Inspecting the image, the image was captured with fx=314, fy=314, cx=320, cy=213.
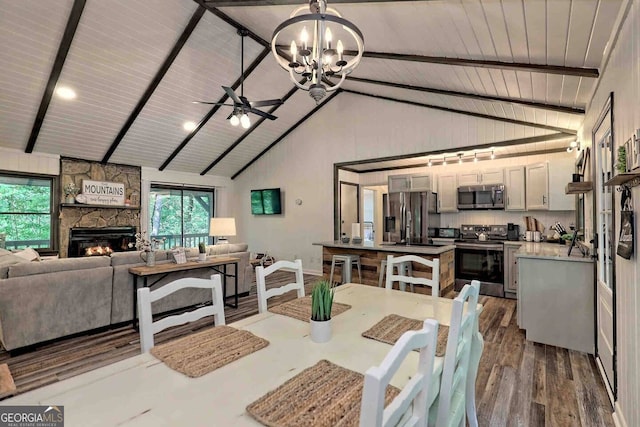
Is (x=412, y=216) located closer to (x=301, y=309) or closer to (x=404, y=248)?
(x=404, y=248)

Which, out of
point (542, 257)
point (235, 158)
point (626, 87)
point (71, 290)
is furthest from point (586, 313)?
point (235, 158)

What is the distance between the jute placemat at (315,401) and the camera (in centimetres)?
87

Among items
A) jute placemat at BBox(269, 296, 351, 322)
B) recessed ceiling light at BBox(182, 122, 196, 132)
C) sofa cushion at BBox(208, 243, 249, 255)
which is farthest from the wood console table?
recessed ceiling light at BBox(182, 122, 196, 132)

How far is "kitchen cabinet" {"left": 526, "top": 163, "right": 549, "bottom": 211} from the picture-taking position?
5078 millimetres

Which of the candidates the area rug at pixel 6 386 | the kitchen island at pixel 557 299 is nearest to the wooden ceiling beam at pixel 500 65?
the kitchen island at pixel 557 299

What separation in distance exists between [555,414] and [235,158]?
7.58 metres

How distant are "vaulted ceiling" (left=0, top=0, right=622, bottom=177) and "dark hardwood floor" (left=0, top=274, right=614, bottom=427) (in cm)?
246

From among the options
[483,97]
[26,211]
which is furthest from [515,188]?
[26,211]

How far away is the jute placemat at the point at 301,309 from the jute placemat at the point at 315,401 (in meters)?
0.63

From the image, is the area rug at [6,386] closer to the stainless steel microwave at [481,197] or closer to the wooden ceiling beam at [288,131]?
the stainless steel microwave at [481,197]

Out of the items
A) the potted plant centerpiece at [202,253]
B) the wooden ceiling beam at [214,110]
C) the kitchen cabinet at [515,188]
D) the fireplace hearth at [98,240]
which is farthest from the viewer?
the fireplace hearth at [98,240]

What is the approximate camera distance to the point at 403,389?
88 cm

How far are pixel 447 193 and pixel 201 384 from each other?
5981 millimetres

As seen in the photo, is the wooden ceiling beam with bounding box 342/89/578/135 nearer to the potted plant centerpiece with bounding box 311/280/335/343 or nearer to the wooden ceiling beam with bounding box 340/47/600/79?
the wooden ceiling beam with bounding box 340/47/600/79
